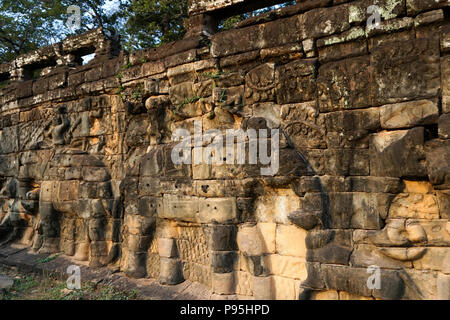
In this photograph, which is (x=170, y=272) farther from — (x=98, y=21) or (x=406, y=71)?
(x=98, y=21)

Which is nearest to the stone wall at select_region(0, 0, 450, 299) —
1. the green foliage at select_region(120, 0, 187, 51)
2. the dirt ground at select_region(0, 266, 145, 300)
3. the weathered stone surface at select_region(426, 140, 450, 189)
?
the weathered stone surface at select_region(426, 140, 450, 189)

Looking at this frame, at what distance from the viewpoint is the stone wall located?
143 inches

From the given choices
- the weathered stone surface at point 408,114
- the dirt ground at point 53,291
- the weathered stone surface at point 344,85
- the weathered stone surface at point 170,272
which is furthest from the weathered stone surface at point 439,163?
the dirt ground at point 53,291

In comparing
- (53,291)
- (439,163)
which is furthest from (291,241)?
(53,291)

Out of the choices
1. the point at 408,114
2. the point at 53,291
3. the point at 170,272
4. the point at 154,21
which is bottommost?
the point at 53,291

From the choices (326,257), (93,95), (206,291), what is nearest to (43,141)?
(93,95)

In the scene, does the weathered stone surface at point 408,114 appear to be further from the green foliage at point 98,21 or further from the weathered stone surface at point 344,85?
the green foliage at point 98,21

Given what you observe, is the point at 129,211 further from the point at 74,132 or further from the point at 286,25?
the point at 286,25

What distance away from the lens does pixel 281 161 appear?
425 centimetres

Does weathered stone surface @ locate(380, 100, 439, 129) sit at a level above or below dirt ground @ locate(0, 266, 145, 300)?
above

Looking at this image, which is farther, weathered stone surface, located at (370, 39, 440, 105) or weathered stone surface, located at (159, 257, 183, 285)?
weathered stone surface, located at (159, 257, 183, 285)

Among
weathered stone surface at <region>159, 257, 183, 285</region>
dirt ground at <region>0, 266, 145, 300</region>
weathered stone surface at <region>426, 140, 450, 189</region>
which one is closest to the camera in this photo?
weathered stone surface at <region>426, 140, 450, 189</region>

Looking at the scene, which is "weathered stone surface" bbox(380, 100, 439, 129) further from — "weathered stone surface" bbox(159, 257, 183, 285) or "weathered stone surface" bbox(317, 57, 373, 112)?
"weathered stone surface" bbox(159, 257, 183, 285)

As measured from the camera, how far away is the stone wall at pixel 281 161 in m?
3.62
